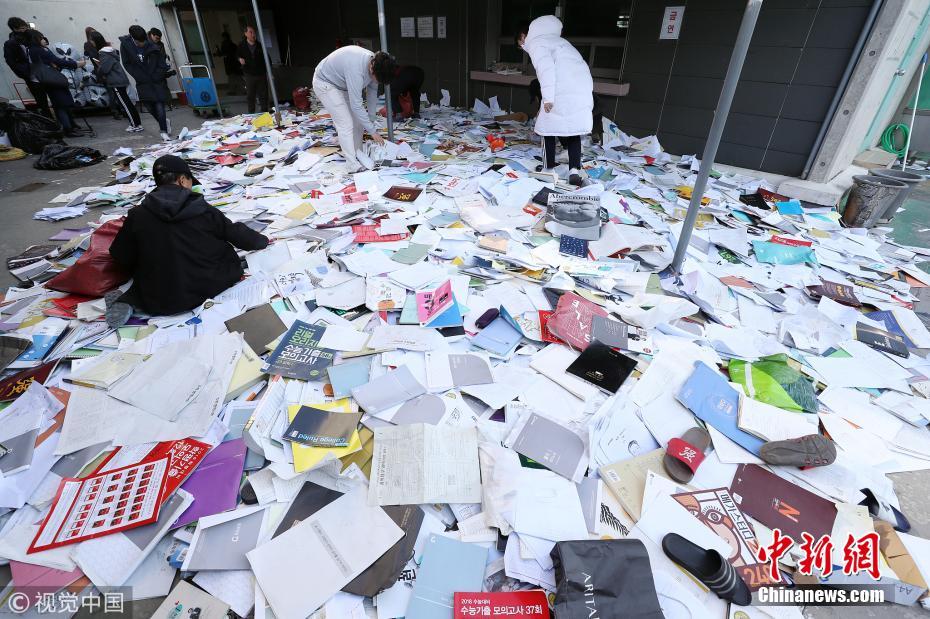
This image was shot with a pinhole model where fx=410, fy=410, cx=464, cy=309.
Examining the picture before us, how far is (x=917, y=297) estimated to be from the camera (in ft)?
8.50

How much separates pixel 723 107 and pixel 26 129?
8.03 metres

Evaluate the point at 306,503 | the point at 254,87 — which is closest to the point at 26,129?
the point at 254,87

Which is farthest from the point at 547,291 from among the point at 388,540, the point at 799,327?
the point at 388,540

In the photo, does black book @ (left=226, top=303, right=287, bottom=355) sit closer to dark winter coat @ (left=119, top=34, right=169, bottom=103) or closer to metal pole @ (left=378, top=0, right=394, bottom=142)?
metal pole @ (left=378, top=0, right=394, bottom=142)

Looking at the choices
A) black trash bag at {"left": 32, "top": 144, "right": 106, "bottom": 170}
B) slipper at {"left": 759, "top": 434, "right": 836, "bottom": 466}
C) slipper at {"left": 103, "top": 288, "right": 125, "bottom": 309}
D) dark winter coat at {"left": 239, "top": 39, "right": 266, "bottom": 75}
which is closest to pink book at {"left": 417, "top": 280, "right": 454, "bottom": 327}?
slipper at {"left": 759, "top": 434, "right": 836, "bottom": 466}

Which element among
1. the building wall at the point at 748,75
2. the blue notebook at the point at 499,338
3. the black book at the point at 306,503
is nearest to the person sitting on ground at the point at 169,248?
the black book at the point at 306,503

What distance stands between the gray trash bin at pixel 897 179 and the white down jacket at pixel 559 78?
8.49ft

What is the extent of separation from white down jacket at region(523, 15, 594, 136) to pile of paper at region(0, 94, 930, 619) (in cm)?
131

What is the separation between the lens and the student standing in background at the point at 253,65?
664cm

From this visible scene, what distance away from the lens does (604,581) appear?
3.64 ft

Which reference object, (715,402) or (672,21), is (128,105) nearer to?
(672,21)

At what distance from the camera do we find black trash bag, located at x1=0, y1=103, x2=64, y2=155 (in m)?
5.44

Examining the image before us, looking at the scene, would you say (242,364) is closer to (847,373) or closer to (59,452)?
(59,452)

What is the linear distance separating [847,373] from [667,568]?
144 cm
